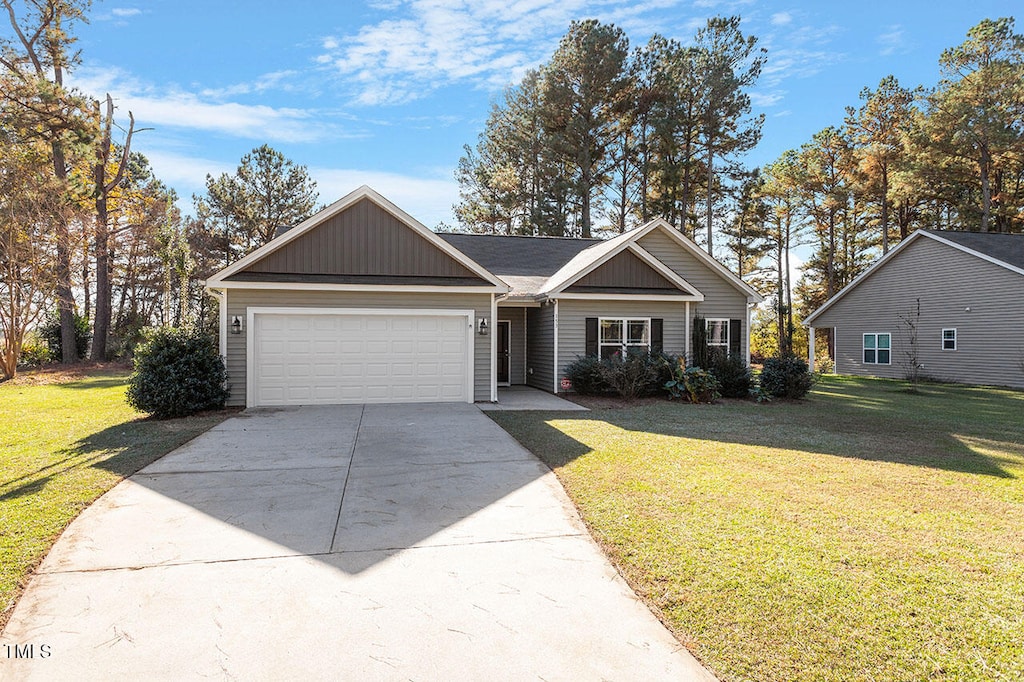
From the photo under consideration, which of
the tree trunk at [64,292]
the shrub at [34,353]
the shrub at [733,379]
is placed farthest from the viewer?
the shrub at [34,353]

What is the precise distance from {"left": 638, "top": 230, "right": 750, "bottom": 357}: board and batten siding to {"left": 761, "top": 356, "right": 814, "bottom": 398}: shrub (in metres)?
3.38

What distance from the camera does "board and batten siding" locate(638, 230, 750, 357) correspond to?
16.8 metres

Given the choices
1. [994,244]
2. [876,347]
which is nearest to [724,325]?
[876,347]

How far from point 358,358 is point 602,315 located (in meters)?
6.51

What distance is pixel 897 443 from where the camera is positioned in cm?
802

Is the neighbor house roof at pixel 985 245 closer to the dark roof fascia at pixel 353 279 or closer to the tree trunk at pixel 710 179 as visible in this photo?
the tree trunk at pixel 710 179

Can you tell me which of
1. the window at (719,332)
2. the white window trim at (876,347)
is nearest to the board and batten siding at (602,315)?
the window at (719,332)

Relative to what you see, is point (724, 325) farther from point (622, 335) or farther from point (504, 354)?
point (504, 354)

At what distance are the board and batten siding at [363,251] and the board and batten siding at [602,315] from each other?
3.34 meters

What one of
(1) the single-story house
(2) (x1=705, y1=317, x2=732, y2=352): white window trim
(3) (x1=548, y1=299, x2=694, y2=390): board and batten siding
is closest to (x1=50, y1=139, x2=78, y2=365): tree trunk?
(1) the single-story house

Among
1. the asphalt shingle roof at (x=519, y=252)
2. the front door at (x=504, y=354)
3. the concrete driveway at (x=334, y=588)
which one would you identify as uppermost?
the asphalt shingle roof at (x=519, y=252)

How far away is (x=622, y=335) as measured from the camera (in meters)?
14.7

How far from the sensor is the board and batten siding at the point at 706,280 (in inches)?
659

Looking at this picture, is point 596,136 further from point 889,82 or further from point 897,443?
point 897,443
